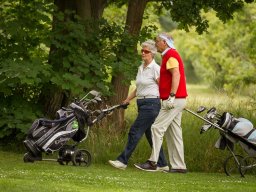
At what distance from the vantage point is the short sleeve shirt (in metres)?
10.9

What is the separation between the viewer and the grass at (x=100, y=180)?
330 inches

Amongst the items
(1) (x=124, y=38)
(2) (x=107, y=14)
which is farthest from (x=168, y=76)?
(2) (x=107, y=14)

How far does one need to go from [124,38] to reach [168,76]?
2941 mm

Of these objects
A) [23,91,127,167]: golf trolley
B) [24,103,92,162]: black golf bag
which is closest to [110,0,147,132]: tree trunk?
[23,91,127,167]: golf trolley

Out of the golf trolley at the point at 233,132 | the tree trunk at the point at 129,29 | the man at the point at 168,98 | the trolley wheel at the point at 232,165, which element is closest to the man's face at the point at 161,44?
the man at the point at 168,98

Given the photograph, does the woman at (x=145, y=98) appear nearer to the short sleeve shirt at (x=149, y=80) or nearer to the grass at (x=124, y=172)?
the short sleeve shirt at (x=149, y=80)

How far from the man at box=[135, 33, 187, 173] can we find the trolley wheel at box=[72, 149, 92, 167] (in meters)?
0.75

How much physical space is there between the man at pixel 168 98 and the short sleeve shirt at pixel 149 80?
17 centimetres

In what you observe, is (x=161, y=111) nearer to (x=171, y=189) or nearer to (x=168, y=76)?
(x=168, y=76)

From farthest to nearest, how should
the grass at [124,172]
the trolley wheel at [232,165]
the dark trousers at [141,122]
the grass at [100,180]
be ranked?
1. the trolley wheel at [232,165]
2. the dark trousers at [141,122]
3. the grass at [124,172]
4. the grass at [100,180]

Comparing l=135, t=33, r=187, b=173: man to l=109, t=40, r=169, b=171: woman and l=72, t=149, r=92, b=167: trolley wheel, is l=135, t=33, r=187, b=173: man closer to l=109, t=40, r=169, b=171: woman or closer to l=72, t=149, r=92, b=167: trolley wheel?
l=109, t=40, r=169, b=171: woman

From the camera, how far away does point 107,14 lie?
2733 centimetres

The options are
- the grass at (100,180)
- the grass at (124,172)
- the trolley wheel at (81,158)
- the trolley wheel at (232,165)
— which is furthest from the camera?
the trolley wheel at (232,165)

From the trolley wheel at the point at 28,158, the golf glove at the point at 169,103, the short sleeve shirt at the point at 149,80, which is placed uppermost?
the short sleeve shirt at the point at 149,80
